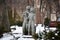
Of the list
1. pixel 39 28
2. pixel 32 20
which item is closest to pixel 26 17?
pixel 32 20

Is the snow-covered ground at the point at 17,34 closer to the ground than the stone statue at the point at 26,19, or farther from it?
closer to the ground

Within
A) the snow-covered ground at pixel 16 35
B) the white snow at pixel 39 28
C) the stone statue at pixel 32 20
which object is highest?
the stone statue at pixel 32 20

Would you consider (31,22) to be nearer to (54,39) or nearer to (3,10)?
(3,10)

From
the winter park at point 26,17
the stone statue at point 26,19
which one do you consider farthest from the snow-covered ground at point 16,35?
the stone statue at point 26,19

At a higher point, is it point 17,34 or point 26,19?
point 26,19

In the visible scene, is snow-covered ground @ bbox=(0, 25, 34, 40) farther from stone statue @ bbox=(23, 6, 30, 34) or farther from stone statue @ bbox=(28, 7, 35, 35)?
stone statue @ bbox=(28, 7, 35, 35)

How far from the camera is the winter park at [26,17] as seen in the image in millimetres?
5824

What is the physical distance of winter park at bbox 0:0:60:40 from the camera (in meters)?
5.82

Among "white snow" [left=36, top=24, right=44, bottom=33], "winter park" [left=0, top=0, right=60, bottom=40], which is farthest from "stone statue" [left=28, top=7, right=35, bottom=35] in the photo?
"white snow" [left=36, top=24, right=44, bottom=33]

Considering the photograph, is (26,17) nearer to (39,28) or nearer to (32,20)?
(32,20)

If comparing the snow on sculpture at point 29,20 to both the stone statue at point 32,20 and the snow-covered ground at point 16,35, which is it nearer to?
the stone statue at point 32,20

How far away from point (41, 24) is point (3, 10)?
41.7 inches

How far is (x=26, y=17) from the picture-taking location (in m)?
5.91

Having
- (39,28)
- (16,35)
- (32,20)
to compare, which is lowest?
(16,35)
